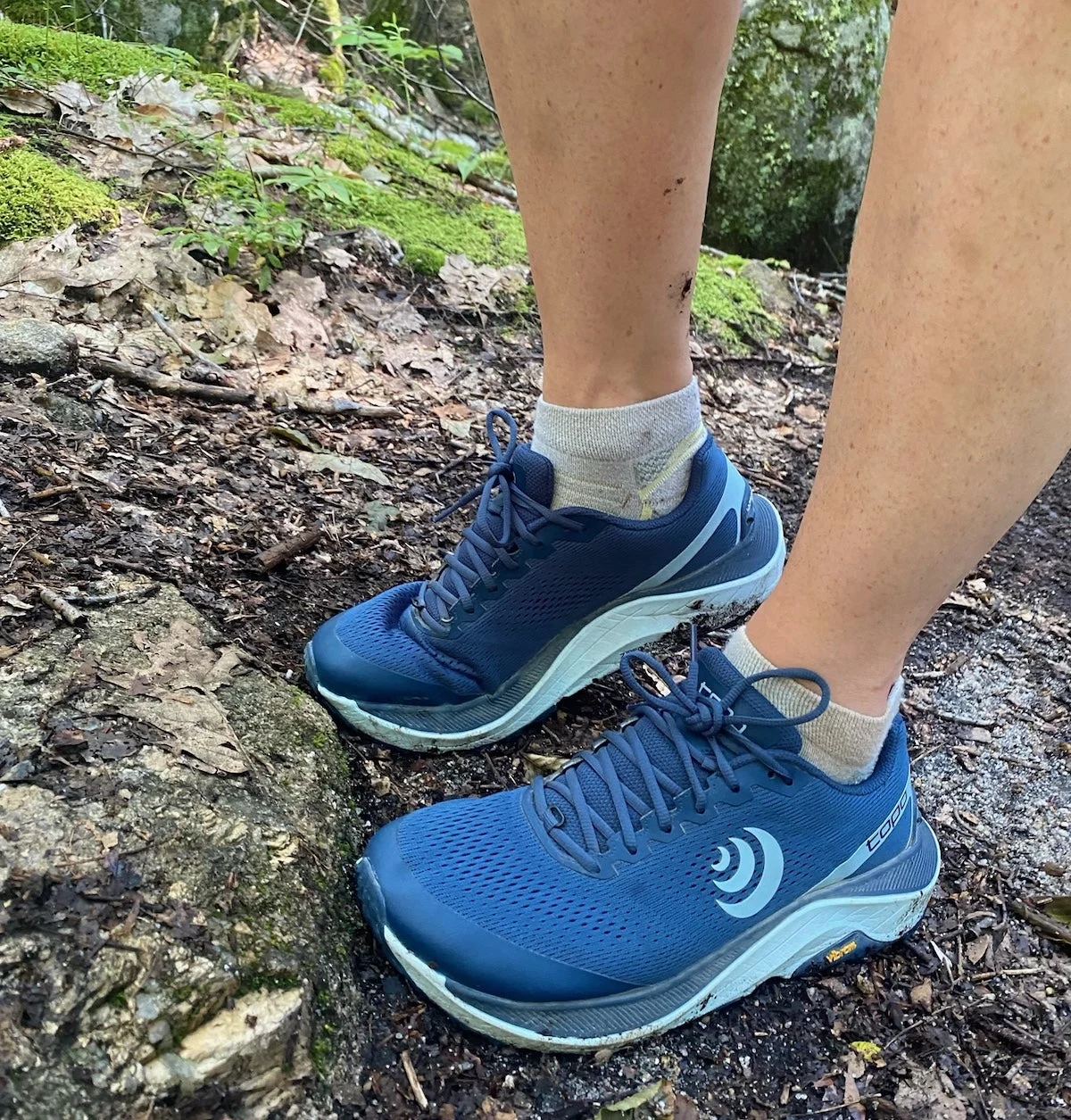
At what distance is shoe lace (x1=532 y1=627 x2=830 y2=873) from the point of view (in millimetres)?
1334

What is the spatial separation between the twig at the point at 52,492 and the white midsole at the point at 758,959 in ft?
3.90

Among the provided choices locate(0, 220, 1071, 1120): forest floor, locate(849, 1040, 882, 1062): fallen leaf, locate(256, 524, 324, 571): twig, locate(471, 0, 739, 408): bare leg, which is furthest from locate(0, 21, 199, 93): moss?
locate(849, 1040, 882, 1062): fallen leaf

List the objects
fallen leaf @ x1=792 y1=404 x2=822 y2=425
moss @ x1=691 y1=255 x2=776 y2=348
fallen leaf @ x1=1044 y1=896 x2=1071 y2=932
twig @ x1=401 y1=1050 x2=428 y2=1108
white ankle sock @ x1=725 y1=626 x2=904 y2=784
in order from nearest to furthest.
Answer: twig @ x1=401 y1=1050 x2=428 y2=1108, white ankle sock @ x1=725 y1=626 x2=904 y2=784, fallen leaf @ x1=1044 y1=896 x2=1071 y2=932, fallen leaf @ x1=792 y1=404 x2=822 y2=425, moss @ x1=691 y1=255 x2=776 y2=348

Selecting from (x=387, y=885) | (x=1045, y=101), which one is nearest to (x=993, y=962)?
(x=387, y=885)

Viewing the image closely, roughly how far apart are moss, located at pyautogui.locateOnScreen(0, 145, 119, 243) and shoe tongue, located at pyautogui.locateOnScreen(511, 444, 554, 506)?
6.56 ft

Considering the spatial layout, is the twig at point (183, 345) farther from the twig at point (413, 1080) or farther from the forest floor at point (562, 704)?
the twig at point (413, 1080)

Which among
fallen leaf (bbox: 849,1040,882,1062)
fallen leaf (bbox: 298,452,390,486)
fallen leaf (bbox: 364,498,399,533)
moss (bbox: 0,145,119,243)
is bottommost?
fallen leaf (bbox: 849,1040,882,1062)

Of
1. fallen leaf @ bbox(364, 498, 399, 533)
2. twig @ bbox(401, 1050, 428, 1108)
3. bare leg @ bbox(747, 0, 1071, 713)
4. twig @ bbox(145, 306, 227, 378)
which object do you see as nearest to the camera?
bare leg @ bbox(747, 0, 1071, 713)

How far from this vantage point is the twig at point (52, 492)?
188 centimetres

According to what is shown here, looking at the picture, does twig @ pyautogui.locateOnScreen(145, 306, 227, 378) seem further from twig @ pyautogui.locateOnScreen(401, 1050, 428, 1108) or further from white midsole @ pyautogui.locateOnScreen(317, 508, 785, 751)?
twig @ pyautogui.locateOnScreen(401, 1050, 428, 1108)

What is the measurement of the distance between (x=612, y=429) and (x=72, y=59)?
3402mm

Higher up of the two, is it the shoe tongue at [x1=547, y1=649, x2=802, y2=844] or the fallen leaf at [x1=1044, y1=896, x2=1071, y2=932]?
the shoe tongue at [x1=547, y1=649, x2=802, y2=844]

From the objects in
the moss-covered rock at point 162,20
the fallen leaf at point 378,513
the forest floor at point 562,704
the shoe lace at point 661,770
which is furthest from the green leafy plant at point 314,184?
the shoe lace at point 661,770

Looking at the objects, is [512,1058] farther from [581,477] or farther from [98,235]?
[98,235]
